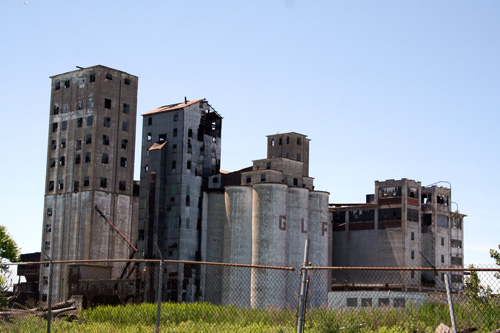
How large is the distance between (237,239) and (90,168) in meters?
23.4

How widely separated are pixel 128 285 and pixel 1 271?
46.9 metres

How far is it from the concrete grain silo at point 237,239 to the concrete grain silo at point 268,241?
122 cm

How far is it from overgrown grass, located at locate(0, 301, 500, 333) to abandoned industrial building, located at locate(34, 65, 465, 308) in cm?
4432

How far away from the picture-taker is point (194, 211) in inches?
3061

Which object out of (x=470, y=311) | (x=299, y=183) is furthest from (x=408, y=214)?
(x=470, y=311)

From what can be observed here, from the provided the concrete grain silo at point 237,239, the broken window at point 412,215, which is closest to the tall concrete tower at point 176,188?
the concrete grain silo at point 237,239

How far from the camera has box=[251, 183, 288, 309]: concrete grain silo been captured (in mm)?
72500

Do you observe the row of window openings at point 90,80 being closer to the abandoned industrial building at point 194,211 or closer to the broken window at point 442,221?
the abandoned industrial building at point 194,211

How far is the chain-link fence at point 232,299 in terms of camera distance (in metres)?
19.2

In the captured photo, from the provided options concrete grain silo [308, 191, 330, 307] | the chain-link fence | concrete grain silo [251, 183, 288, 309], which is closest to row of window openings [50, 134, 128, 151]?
the chain-link fence

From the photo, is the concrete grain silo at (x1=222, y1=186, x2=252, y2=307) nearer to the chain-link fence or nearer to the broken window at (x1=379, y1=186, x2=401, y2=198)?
the chain-link fence

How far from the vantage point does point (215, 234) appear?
78625mm

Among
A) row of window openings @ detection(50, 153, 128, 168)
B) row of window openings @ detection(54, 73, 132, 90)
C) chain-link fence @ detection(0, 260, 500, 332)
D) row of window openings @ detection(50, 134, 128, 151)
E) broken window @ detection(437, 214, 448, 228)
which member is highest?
row of window openings @ detection(54, 73, 132, 90)

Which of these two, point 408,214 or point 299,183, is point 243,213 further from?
point 408,214
